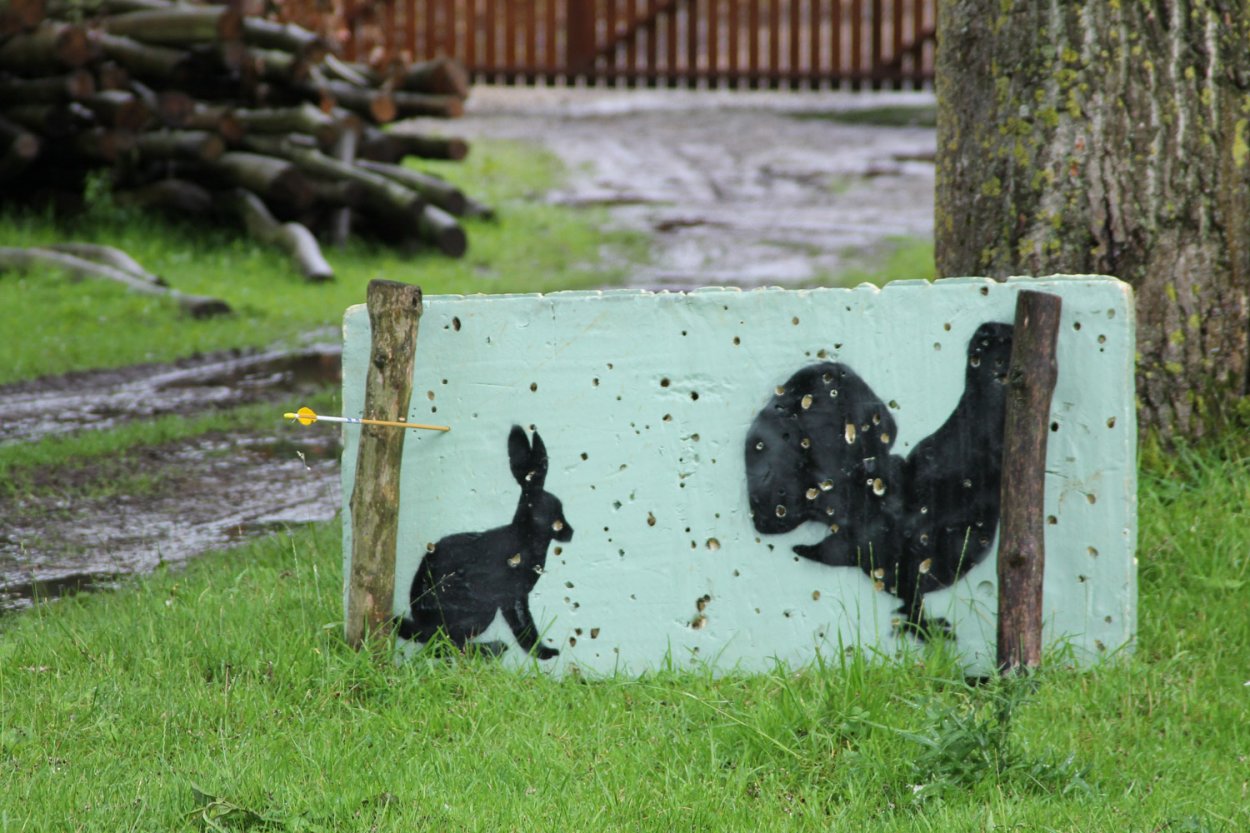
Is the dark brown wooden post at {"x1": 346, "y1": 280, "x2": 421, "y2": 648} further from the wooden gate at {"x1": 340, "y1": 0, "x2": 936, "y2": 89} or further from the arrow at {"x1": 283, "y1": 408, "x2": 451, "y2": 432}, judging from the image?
the wooden gate at {"x1": 340, "y1": 0, "x2": 936, "y2": 89}

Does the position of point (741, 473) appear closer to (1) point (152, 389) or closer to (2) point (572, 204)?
(1) point (152, 389)

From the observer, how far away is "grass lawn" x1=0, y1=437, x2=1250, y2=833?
9.49 ft

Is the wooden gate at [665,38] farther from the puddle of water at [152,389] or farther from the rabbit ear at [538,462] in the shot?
the rabbit ear at [538,462]

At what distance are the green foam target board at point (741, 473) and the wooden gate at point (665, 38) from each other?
14.4 meters

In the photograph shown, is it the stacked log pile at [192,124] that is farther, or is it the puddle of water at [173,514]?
the stacked log pile at [192,124]

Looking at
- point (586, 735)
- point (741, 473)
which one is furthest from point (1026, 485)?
point (586, 735)

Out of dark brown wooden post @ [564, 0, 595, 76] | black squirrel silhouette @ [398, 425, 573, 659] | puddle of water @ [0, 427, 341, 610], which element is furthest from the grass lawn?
dark brown wooden post @ [564, 0, 595, 76]

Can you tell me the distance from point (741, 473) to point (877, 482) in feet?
1.22

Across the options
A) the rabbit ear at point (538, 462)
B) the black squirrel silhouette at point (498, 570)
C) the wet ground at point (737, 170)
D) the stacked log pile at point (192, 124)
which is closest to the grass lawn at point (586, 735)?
the black squirrel silhouette at point (498, 570)

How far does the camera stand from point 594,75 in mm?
18328

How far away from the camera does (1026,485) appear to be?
346cm

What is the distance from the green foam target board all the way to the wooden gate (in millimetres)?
14404

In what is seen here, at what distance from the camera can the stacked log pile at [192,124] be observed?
10.8 meters

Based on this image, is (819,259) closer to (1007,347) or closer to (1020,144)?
(1020,144)
